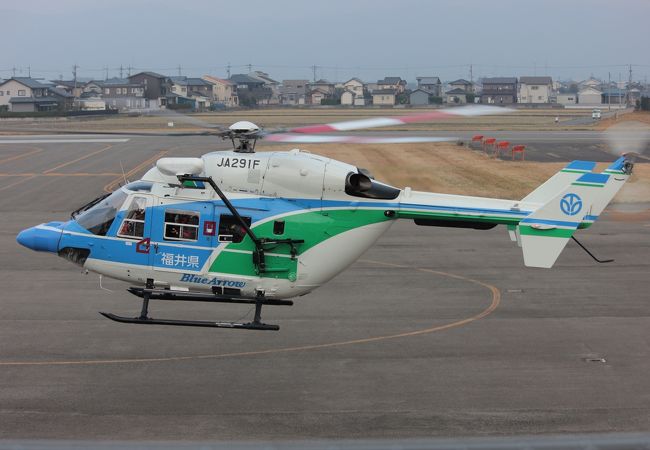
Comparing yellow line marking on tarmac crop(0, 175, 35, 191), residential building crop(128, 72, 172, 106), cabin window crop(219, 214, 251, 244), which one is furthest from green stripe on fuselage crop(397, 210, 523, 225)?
residential building crop(128, 72, 172, 106)

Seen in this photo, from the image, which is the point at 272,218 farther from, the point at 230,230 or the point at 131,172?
the point at 131,172

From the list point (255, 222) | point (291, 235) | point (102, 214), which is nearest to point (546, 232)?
point (291, 235)

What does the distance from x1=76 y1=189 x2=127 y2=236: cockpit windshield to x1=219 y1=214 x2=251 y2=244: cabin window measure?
8.33 feet

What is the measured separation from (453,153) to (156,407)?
55239mm

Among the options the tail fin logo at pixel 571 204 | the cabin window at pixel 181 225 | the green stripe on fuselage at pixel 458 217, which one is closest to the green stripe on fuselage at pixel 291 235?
the green stripe on fuselage at pixel 458 217

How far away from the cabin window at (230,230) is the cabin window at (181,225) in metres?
0.59

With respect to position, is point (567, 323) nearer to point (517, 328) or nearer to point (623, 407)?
point (517, 328)

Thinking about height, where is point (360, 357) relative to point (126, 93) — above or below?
below

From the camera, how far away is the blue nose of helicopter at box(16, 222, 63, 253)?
20281 mm

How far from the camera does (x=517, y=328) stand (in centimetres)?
2341

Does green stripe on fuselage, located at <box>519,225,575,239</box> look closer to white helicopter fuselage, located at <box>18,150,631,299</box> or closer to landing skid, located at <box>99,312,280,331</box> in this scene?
white helicopter fuselage, located at <box>18,150,631,299</box>

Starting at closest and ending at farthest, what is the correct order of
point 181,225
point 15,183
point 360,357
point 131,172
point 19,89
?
1. point 181,225
2. point 360,357
3. point 15,183
4. point 131,172
5. point 19,89

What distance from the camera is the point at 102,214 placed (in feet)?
65.6

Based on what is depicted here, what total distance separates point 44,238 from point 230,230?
4.83 metres
